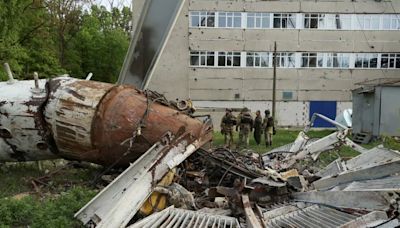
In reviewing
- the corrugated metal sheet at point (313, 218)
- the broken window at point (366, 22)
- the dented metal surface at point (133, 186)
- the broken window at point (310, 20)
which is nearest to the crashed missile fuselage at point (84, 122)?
the dented metal surface at point (133, 186)

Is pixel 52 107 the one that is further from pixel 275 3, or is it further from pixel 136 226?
pixel 275 3

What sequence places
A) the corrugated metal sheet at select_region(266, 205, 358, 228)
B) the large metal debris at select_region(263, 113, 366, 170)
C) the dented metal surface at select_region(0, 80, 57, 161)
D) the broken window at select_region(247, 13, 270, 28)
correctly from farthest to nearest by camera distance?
the broken window at select_region(247, 13, 270, 28) → the large metal debris at select_region(263, 113, 366, 170) → the dented metal surface at select_region(0, 80, 57, 161) → the corrugated metal sheet at select_region(266, 205, 358, 228)

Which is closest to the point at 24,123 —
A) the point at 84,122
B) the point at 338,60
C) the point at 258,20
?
the point at 84,122

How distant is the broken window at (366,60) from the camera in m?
29.6

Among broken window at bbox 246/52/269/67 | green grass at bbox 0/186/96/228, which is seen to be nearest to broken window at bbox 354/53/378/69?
broken window at bbox 246/52/269/67

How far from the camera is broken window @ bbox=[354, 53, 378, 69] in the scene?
2961cm

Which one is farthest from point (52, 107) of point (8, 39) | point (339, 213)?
point (8, 39)

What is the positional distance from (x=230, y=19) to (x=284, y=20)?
11.7 feet

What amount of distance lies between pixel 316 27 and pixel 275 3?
319cm

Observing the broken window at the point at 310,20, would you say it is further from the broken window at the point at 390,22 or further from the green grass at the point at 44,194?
the green grass at the point at 44,194

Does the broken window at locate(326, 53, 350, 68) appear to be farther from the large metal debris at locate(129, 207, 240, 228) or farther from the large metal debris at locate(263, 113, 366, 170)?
the large metal debris at locate(129, 207, 240, 228)

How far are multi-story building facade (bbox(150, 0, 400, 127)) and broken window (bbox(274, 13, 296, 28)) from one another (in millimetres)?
65

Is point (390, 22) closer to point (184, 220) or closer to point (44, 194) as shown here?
point (44, 194)

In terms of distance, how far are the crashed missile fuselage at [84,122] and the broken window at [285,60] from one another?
23486 millimetres
